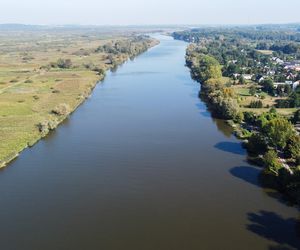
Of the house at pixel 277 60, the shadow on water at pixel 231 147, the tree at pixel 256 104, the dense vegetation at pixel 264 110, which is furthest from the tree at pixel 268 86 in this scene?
the house at pixel 277 60

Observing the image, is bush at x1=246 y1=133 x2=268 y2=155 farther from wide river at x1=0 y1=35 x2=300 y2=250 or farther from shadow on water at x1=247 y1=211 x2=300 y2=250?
shadow on water at x1=247 y1=211 x2=300 y2=250

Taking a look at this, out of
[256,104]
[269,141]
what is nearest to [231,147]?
[269,141]

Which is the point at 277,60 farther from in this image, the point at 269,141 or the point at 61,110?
the point at 269,141

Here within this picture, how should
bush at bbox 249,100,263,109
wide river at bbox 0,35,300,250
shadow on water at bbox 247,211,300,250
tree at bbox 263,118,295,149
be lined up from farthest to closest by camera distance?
bush at bbox 249,100,263,109
tree at bbox 263,118,295,149
wide river at bbox 0,35,300,250
shadow on water at bbox 247,211,300,250

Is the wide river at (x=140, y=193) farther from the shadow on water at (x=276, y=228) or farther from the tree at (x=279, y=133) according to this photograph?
the tree at (x=279, y=133)

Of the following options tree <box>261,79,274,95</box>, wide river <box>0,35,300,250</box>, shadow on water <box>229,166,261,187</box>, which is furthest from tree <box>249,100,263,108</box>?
shadow on water <box>229,166,261,187</box>

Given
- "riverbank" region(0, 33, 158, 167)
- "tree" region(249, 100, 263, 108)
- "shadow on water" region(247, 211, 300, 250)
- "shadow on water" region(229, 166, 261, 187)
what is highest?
"tree" region(249, 100, 263, 108)
